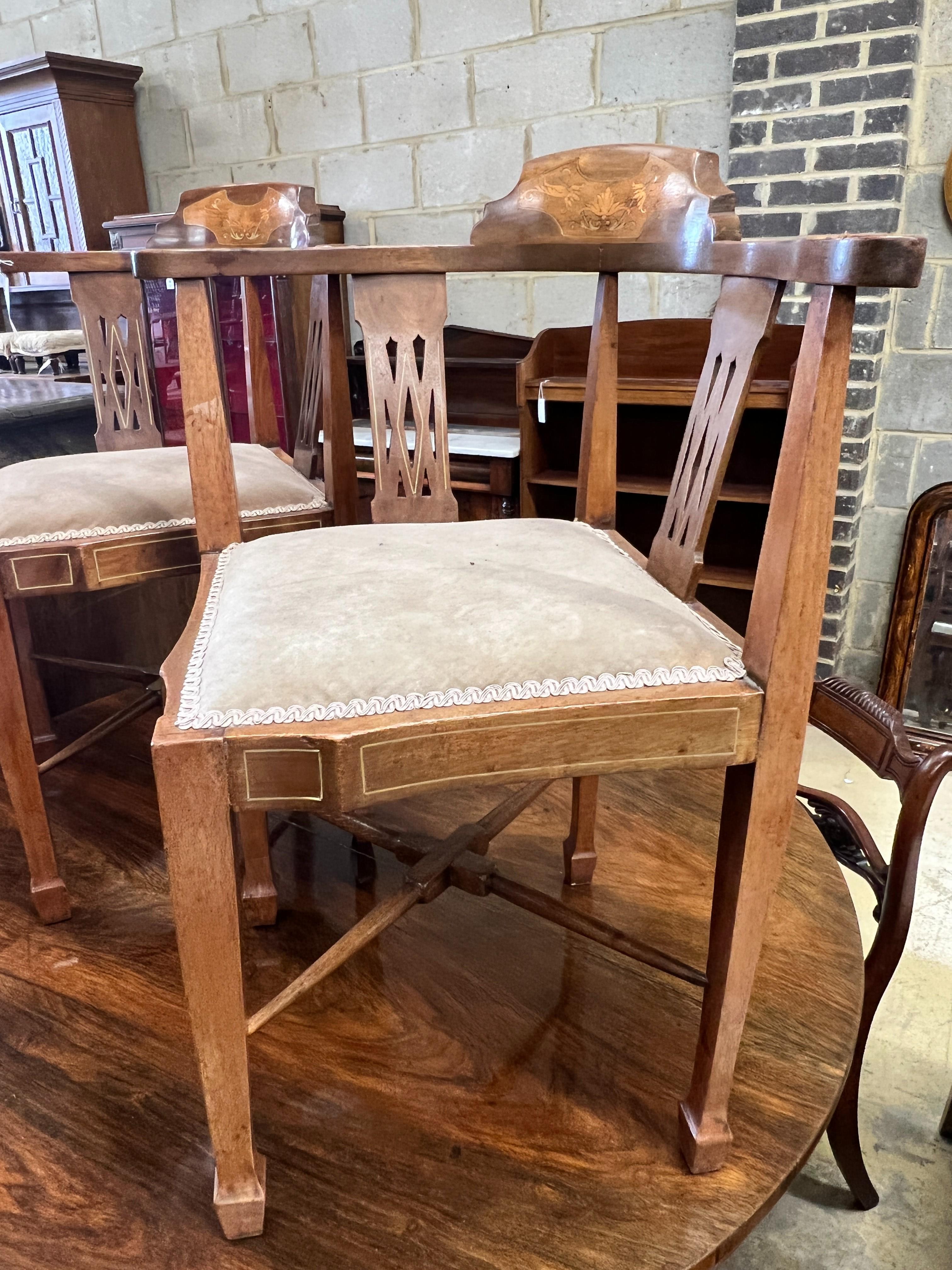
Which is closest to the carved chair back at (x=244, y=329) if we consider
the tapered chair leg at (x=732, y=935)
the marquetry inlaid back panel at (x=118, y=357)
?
the marquetry inlaid back panel at (x=118, y=357)

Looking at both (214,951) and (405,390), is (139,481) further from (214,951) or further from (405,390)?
(214,951)

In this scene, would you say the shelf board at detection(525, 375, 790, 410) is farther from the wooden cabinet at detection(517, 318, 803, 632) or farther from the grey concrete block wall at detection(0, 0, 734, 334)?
the grey concrete block wall at detection(0, 0, 734, 334)

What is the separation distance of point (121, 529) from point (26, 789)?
13.4 inches

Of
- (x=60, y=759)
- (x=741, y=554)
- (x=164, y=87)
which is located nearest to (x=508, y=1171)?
(x=60, y=759)

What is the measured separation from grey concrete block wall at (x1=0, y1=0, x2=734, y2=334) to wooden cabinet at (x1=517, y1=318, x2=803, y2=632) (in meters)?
0.20

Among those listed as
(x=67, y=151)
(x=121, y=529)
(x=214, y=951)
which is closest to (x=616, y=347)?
(x=121, y=529)

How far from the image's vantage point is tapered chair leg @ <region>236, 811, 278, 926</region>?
3.60 feet

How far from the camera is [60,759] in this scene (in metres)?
1.35

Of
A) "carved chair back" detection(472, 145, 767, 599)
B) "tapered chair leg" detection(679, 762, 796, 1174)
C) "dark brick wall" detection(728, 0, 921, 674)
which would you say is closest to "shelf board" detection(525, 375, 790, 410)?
"dark brick wall" detection(728, 0, 921, 674)

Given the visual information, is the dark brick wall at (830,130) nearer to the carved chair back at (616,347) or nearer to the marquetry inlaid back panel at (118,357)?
the carved chair back at (616,347)

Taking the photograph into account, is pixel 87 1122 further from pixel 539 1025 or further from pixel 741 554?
pixel 741 554

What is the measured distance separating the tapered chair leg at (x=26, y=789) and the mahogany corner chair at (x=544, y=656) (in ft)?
1.04

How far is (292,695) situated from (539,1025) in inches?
21.0

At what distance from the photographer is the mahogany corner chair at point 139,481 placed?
108cm
